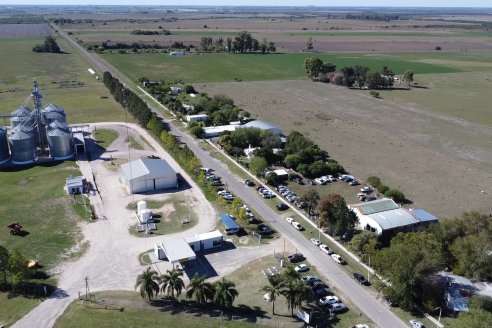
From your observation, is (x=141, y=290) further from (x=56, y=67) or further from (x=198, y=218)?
Answer: (x=56, y=67)

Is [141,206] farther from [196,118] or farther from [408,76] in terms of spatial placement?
[408,76]

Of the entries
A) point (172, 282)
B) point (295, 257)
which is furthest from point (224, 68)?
point (172, 282)

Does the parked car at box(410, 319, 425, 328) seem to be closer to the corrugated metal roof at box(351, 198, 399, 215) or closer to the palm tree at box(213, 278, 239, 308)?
the palm tree at box(213, 278, 239, 308)

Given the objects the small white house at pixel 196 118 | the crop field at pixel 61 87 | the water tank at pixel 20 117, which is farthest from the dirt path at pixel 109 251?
the crop field at pixel 61 87

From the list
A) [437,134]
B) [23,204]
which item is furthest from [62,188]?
[437,134]

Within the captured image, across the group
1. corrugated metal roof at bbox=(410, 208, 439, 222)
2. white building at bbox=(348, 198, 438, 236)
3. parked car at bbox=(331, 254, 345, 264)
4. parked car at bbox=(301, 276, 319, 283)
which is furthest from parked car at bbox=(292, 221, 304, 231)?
corrugated metal roof at bbox=(410, 208, 439, 222)

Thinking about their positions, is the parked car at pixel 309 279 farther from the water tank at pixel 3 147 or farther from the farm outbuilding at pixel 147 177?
the water tank at pixel 3 147
